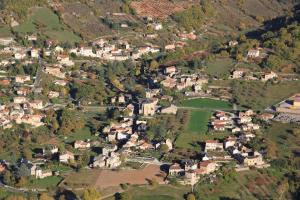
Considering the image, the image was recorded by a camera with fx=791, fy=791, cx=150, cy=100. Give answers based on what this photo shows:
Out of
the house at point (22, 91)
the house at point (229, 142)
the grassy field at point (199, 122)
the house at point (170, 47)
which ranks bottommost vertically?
the house at point (229, 142)

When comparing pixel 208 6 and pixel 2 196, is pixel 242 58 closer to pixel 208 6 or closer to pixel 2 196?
pixel 208 6

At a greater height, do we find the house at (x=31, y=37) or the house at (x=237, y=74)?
the house at (x=31, y=37)

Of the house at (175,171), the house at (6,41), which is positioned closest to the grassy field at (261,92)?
the house at (175,171)

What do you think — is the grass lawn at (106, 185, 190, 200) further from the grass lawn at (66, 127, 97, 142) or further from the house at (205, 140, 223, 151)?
the grass lawn at (66, 127, 97, 142)

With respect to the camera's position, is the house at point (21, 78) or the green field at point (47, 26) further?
the green field at point (47, 26)

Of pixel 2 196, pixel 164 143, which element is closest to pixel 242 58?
pixel 164 143

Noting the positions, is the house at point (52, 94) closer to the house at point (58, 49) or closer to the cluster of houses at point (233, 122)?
the house at point (58, 49)

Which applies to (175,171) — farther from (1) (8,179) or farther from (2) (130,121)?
(2) (130,121)
